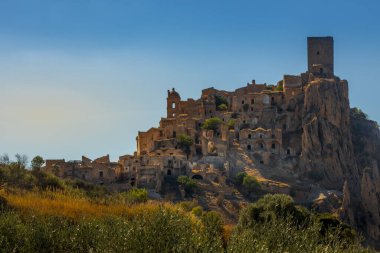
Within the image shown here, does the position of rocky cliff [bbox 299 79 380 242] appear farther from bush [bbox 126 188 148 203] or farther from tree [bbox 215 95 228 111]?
bush [bbox 126 188 148 203]

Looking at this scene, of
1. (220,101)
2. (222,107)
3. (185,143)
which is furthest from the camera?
(220,101)

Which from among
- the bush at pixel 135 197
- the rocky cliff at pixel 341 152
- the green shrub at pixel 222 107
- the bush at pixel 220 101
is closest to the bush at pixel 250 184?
the rocky cliff at pixel 341 152

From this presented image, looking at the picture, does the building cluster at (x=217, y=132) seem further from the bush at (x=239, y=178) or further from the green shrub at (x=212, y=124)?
the bush at (x=239, y=178)

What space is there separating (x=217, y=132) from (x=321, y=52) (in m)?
24.3

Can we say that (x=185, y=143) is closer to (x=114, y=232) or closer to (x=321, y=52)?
(x=321, y=52)

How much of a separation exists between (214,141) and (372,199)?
19379 mm

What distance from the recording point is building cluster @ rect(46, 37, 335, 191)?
75.8 meters

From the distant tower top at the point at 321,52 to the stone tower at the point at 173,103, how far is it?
19356 mm

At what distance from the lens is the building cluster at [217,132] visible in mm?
75812

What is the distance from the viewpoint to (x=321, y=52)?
10350cm

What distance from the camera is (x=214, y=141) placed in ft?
278

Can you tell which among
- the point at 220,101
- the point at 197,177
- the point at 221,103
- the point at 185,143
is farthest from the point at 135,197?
the point at 220,101

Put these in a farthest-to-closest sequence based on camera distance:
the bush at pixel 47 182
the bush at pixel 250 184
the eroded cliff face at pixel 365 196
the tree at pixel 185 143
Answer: the tree at pixel 185 143 < the eroded cliff face at pixel 365 196 < the bush at pixel 250 184 < the bush at pixel 47 182

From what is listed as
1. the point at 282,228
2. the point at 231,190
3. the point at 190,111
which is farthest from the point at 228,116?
the point at 282,228
